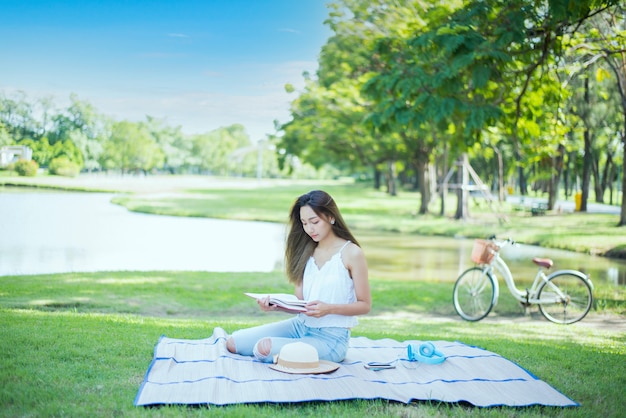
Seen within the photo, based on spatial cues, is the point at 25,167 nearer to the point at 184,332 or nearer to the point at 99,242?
the point at 99,242

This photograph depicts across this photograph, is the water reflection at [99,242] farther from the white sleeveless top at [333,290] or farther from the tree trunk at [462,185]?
the white sleeveless top at [333,290]

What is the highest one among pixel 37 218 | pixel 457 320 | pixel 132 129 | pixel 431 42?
pixel 431 42

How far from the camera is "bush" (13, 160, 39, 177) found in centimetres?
928

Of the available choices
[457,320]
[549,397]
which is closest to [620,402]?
[549,397]

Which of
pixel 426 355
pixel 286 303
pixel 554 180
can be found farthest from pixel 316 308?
pixel 554 180

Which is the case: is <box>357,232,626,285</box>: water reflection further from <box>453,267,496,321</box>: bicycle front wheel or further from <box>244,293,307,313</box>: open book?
<box>244,293,307,313</box>: open book

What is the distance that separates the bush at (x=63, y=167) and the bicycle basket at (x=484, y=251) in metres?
6.11

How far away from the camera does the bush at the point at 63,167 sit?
9.72 metres

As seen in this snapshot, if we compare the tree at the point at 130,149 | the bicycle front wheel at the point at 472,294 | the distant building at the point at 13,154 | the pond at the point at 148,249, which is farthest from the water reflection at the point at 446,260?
the distant building at the point at 13,154

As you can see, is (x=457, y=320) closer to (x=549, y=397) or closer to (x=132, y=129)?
(x=549, y=397)

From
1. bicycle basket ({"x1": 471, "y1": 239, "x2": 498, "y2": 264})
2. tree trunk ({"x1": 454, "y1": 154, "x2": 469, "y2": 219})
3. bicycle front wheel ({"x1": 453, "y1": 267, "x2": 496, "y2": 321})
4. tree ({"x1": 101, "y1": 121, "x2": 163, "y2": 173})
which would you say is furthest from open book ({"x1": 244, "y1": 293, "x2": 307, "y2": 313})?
tree trunk ({"x1": 454, "y1": 154, "x2": 469, "y2": 219})

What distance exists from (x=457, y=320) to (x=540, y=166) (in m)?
20.7

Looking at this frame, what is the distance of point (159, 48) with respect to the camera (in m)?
10.4

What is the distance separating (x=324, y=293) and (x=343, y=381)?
54 cm
